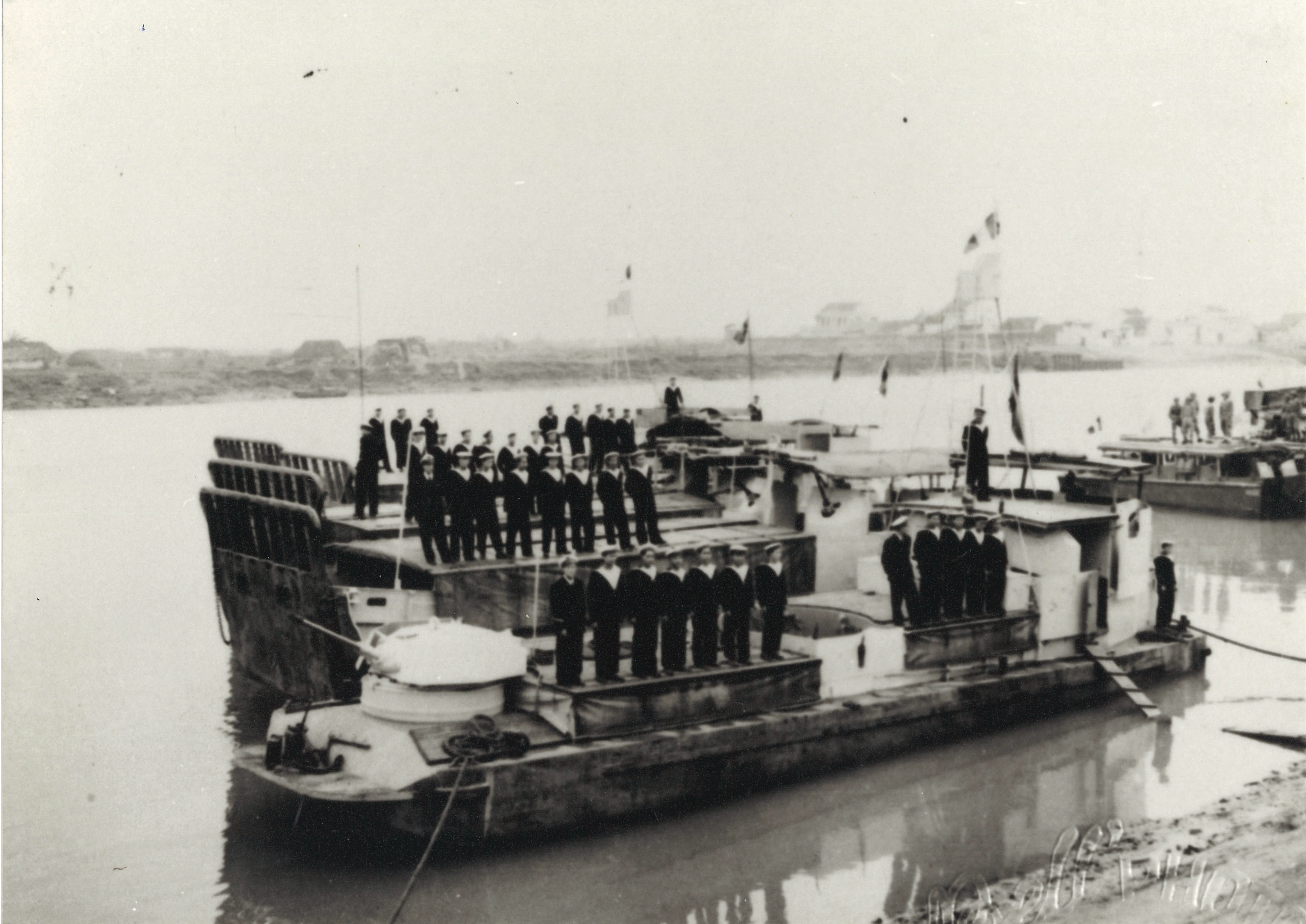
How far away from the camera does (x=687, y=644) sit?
13836mm

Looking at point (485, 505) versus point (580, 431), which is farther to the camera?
point (580, 431)

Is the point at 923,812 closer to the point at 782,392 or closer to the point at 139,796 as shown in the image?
the point at 139,796

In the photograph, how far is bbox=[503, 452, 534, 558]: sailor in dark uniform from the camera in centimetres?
1553

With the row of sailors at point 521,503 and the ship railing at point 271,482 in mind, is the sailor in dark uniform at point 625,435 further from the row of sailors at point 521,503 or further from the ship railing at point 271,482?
the row of sailors at point 521,503

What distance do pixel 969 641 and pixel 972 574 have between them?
859 mm

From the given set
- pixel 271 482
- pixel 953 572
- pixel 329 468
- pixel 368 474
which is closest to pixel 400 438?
pixel 329 468

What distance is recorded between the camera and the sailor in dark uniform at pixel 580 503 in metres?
15.9

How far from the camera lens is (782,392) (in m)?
106

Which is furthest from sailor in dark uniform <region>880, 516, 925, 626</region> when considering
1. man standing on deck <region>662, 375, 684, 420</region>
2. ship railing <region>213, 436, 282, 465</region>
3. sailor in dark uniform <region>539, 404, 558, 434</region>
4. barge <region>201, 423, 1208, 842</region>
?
ship railing <region>213, 436, 282, 465</region>

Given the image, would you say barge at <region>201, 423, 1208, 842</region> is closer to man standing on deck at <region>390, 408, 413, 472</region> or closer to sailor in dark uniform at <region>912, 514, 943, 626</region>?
sailor in dark uniform at <region>912, 514, 943, 626</region>

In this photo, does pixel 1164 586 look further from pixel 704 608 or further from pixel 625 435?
pixel 625 435

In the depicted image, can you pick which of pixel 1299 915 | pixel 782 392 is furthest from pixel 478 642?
pixel 782 392

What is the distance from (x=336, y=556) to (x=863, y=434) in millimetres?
13768

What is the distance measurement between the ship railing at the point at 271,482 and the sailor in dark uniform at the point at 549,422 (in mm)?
4822
